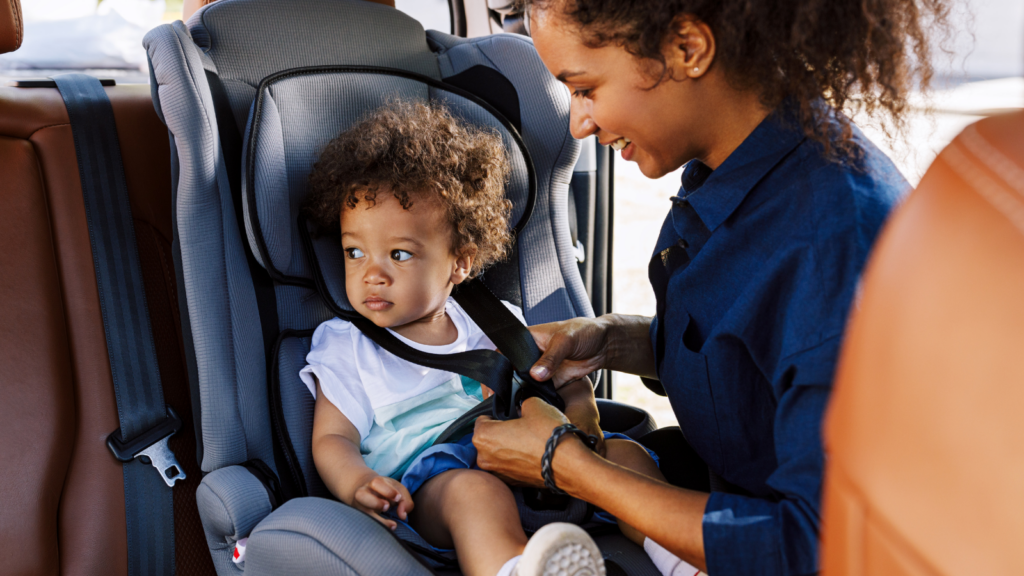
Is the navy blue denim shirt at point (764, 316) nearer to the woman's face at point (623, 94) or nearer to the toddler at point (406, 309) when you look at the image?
the woman's face at point (623, 94)

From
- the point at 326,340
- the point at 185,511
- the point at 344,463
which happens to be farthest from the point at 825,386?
the point at 185,511

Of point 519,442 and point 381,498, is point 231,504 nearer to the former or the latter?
point 381,498

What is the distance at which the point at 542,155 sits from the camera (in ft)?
5.29

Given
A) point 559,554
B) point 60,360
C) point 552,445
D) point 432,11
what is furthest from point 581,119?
point 432,11

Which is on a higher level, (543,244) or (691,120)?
(691,120)

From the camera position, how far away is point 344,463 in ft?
4.16

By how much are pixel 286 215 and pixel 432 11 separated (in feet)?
4.18

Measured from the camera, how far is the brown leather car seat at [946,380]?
1.16ft

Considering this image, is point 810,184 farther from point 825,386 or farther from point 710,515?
point 710,515

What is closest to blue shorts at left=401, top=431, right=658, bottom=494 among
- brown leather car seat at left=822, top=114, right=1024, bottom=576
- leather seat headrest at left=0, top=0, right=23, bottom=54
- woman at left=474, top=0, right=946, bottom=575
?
woman at left=474, top=0, right=946, bottom=575

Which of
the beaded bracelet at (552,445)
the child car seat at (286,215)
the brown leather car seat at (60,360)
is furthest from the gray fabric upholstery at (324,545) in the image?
the brown leather car seat at (60,360)

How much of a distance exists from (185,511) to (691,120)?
1227 millimetres

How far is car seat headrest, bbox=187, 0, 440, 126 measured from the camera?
4.57 ft

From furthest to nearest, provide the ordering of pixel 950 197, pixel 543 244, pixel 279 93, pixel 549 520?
pixel 543 244
pixel 279 93
pixel 549 520
pixel 950 197
